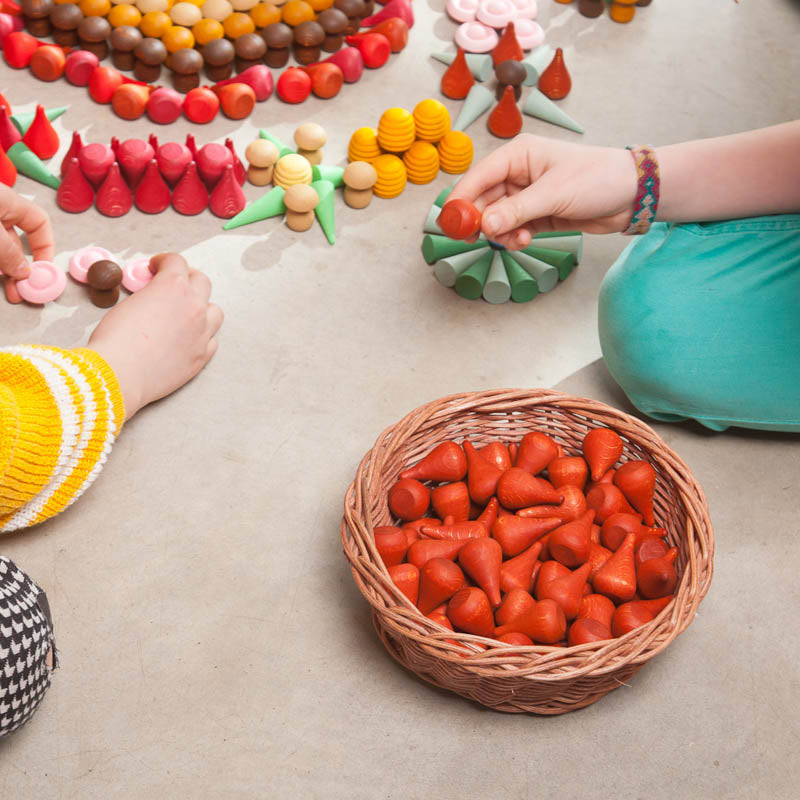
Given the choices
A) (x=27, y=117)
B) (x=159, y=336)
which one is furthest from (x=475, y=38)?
(x=159, y=336)

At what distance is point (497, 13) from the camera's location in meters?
1.83

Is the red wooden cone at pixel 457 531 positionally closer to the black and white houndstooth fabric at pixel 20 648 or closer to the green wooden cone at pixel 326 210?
the black and white houndstooth fabric at pixel 20 648

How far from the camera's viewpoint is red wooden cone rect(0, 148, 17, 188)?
1.48 metres

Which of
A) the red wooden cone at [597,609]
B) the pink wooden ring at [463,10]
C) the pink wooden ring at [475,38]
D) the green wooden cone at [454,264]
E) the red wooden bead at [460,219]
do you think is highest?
the red wooden bead at [460,219]

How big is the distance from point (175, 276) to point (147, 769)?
2.18 ft

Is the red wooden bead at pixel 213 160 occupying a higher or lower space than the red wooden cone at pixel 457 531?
higher

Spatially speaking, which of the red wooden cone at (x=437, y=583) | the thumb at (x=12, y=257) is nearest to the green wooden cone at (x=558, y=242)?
the red wooden cone at (x=437, y=583)

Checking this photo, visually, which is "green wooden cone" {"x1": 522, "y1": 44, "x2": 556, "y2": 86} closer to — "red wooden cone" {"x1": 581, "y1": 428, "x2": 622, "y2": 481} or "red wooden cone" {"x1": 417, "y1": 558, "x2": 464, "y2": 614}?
"red wooden cone" {"x1": 581, "y1": 428, "x2": 622, "y2": 481}

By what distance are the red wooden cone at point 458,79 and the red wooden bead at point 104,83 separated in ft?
1.89

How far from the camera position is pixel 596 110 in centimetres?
175

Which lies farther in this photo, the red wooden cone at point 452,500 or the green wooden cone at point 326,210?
the green wooden cone at point 326,210

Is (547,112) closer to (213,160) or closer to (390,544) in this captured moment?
(213,160)

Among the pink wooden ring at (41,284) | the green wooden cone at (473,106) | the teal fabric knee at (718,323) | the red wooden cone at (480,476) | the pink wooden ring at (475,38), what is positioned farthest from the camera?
the pink wooden ring at (475,38)

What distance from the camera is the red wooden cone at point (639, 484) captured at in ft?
3.49
